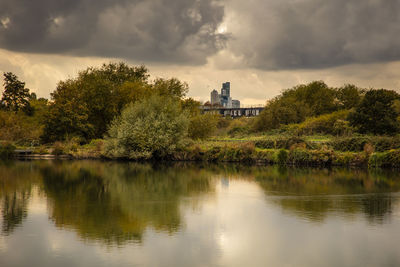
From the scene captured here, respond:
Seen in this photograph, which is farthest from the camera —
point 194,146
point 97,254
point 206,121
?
point 206,121

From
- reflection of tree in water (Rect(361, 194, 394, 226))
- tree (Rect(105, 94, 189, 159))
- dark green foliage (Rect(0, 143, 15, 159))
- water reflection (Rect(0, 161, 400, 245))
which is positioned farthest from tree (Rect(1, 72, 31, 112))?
reflection of tree in water (Rect(361, 194, 394, 226))

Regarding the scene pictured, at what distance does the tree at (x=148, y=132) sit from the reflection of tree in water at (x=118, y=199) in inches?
431

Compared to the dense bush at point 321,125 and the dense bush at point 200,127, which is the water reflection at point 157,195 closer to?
the dense bush at point 200,127

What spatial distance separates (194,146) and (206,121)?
777cm

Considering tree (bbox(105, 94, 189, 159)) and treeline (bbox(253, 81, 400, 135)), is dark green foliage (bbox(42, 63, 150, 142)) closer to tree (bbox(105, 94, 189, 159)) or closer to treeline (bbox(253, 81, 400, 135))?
tree (bbox(105, 94, 189, 159))

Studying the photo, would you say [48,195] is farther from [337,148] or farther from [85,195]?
[337,148]

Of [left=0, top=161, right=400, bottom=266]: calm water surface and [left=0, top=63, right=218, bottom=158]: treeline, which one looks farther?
[left=0, top=63, right=218, bottom=158]: treeline

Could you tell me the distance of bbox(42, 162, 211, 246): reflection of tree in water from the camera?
49.4 feet

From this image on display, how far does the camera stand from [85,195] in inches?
867

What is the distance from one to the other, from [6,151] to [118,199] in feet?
114

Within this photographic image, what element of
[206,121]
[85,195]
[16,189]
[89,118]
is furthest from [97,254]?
[89,118]

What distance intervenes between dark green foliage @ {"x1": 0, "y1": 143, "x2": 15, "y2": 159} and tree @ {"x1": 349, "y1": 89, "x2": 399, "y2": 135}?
36805 mm

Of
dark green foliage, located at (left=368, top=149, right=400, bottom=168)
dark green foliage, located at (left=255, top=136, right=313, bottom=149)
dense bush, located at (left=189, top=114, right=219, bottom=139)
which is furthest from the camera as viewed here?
dense bush, located at (left=189, top=114, right=219, bottom=139)

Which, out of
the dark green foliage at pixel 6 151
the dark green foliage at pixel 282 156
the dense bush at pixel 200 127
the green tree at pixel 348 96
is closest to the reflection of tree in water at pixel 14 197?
the dark green foliage at pixel 6 151
